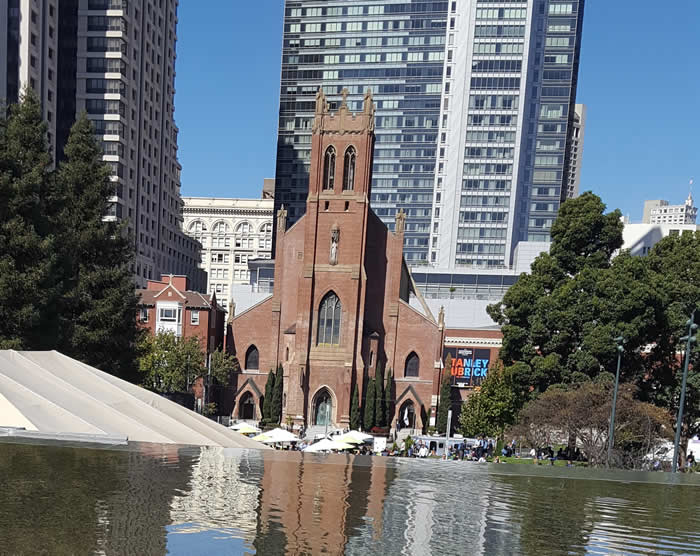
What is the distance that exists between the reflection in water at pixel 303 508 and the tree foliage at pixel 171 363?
4076cm

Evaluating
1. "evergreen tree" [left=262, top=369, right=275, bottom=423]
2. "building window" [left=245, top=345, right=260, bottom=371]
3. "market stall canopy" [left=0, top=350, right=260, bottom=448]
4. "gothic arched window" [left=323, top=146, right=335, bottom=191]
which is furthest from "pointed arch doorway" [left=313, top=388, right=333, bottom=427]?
"market stall canopy" [left=0, top=350, right=260, bottom=448]

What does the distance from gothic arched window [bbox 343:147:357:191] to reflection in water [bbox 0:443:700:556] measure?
4794 centimetres

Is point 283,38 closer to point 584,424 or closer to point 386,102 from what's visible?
point 386,102

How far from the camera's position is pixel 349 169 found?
59188 mm

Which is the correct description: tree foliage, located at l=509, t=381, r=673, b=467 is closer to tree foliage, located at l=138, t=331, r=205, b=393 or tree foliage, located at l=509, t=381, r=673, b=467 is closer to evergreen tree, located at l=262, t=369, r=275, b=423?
evergreen tree, located at l=262, t=369, r=275, b=423

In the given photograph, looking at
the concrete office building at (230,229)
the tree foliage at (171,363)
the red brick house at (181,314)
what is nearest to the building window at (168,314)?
the red brick house at (181,314)

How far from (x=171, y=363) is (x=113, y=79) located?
41850 mm

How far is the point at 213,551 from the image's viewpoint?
605cm

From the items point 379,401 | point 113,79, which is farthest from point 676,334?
point 113,79

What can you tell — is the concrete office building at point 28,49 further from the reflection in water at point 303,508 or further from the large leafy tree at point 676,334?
the reflection in water at point 303,508

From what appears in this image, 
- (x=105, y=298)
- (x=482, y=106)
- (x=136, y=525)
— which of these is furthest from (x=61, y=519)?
(x=482, y=106)

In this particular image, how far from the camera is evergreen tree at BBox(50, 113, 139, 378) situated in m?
29.0

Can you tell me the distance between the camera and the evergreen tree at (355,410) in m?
55.2

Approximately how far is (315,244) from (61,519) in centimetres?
5156
